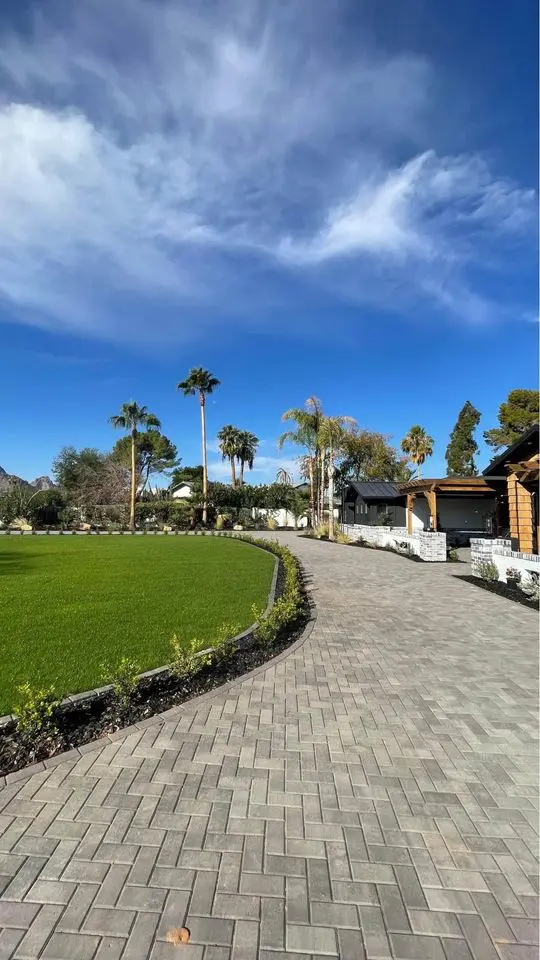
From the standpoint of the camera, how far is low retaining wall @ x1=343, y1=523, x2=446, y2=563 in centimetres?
1661

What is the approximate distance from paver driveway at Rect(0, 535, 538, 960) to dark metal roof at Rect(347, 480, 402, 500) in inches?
895

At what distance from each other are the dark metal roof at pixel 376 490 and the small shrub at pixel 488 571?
46.7ft

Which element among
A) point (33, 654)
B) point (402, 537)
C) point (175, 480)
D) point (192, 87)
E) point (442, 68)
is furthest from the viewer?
point (175, 480)

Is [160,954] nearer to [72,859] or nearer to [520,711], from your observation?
[72,859]

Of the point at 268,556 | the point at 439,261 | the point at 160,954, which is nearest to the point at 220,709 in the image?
the point at 160,954

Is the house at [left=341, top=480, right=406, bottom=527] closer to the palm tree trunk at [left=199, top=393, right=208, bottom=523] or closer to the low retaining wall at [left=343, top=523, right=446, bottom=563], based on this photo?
the low retaining wall at [left=343, top=523, right=446, bottom=563]

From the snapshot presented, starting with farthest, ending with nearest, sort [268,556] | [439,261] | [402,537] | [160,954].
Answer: [402,537] < [268,556] < [439,261] < [160,954]

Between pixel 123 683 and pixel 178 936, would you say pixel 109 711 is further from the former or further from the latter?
pixel 178 936

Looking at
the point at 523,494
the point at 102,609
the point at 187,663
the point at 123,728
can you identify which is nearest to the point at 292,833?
the point at 123,728

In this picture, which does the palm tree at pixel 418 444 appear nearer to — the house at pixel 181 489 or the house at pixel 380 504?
the house at pixel 380 504

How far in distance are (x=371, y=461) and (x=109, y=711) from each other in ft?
130

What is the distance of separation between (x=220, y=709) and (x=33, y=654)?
2684 mm

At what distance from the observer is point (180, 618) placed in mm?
7512

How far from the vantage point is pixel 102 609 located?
8062 millimetres
